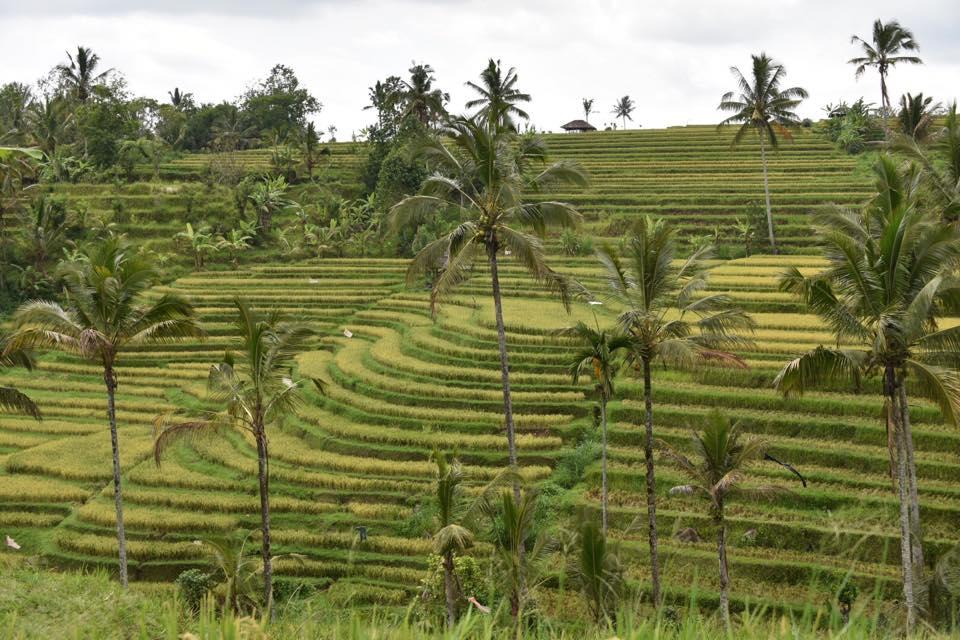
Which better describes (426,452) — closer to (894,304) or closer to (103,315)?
(103,315)

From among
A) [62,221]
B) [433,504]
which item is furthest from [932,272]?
[62,221]

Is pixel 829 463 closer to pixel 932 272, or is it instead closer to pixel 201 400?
pixel 932 272

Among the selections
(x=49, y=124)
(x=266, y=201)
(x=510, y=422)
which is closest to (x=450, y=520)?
(x=510, y=422)

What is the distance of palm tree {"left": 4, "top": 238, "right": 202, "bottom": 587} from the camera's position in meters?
16.6

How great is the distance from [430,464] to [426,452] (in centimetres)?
89

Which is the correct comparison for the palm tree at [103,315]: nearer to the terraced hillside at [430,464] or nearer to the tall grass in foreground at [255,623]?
the terraced hillside at [430,464]

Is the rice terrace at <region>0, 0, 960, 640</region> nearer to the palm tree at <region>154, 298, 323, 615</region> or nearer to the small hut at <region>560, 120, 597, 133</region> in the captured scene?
the palm tree at <region>154, 298, 323, 615</region>

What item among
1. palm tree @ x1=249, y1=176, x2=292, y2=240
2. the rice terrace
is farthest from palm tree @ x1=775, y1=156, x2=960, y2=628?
palm tree @ x1=249, y1=176, x2=292, y2=240

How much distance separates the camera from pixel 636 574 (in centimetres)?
1919

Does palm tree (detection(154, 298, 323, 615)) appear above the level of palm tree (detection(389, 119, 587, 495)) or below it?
below

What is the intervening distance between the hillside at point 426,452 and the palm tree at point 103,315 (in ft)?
19.5

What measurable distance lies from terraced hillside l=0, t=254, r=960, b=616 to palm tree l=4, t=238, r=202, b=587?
5702 mm

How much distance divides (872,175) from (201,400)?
37.3 metres

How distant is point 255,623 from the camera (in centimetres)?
400
